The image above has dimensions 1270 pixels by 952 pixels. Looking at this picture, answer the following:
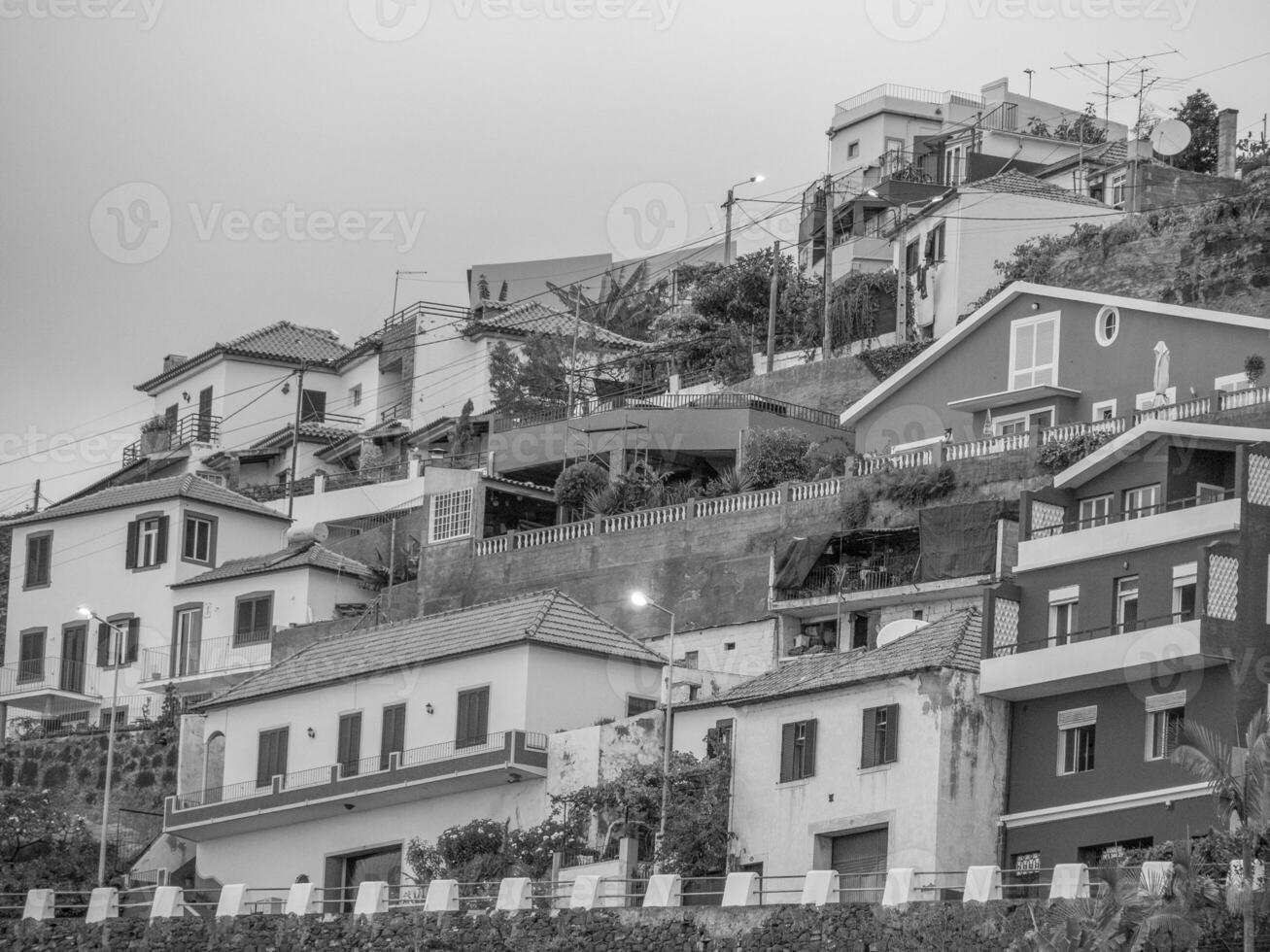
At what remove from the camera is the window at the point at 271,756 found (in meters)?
61.4

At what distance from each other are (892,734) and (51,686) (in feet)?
114

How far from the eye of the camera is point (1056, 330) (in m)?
65.0

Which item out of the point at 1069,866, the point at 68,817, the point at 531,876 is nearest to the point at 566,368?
the point at 68,817

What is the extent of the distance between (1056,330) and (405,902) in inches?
901

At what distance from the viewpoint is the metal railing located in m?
72.7

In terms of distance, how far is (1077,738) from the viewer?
48375 mm

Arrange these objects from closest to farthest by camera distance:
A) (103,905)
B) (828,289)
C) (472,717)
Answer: (103,905), (472,717), (828,289)

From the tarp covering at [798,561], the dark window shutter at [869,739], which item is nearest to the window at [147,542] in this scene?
the tarp covering at [798,561]

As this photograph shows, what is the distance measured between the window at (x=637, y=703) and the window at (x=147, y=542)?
2296 cm

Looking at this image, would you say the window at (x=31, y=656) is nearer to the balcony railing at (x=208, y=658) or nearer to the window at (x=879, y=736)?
the balcony railing at (x=208, y=658)

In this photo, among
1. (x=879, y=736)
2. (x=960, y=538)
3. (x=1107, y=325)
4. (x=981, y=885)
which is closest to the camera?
(x=981, y=885)

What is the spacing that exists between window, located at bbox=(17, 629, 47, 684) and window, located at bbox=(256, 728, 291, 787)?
55.5ft

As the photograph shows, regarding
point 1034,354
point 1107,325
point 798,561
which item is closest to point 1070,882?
point 798,561

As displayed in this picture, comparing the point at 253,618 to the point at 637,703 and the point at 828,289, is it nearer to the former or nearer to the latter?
the point at 637,703
